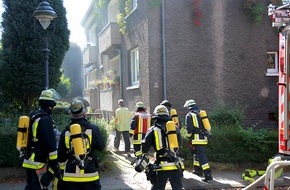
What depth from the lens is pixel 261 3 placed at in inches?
551

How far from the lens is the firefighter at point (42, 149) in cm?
574

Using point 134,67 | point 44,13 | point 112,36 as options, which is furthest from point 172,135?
point 112,36

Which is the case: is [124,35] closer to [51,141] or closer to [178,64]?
[178,64]

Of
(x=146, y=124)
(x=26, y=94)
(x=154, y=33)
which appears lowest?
(x=146, y=124)

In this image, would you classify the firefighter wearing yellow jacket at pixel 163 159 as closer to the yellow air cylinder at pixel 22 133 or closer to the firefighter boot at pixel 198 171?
the yellow air cylinder at pixel 22 133

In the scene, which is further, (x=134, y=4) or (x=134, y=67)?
(x=134, y=67)

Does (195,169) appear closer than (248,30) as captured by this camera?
Yes

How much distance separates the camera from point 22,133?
6.05 meters

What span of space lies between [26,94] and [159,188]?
7496 mm

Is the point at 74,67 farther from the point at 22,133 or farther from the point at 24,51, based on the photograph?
the point at 22,133

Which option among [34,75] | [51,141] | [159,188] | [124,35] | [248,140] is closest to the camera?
[51,141]

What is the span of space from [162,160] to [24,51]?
24.7ft

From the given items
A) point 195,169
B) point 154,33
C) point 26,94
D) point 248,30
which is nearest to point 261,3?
point 248,30

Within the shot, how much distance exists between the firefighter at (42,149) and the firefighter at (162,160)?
4.75ft
